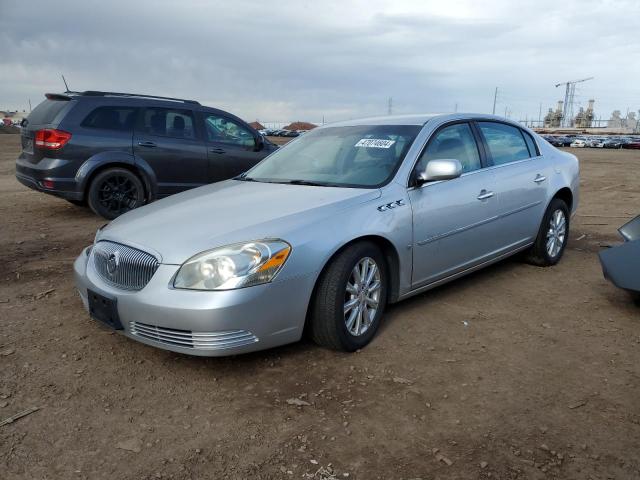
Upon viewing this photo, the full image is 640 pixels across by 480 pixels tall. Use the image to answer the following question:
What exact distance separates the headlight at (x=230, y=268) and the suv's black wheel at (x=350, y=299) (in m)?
0.40

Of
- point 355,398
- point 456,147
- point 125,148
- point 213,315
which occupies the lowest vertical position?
point 355,398

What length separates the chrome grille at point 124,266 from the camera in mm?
3123

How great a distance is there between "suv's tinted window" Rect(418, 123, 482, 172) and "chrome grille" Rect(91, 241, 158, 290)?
2.03 metres

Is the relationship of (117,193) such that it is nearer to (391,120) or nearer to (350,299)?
(391,120)

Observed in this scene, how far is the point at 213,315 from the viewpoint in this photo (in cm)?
290

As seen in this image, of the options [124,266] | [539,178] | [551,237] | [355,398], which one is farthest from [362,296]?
[551,237]

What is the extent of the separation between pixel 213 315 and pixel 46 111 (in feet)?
20.0

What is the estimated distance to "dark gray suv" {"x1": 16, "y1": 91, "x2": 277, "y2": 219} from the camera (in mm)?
7242

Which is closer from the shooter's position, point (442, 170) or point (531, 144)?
point (442, 170)

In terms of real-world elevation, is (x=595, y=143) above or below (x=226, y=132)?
below

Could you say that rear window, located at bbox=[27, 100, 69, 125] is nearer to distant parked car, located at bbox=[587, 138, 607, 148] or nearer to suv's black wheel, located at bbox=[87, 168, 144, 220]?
suv's black wheel, located at bbox=[87, 168, 144, 220]

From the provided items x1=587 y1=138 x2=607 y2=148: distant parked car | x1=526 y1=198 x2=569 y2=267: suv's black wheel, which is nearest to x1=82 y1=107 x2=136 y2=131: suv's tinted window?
x1=526 y1=198 x2=569 y2=267: suv's black wheel

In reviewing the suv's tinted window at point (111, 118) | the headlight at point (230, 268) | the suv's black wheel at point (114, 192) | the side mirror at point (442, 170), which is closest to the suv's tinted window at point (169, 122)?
the suv's tinted window at point (111, 118)

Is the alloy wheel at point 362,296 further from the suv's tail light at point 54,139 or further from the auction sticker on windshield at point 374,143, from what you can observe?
the suv's tail light at point 54,139
